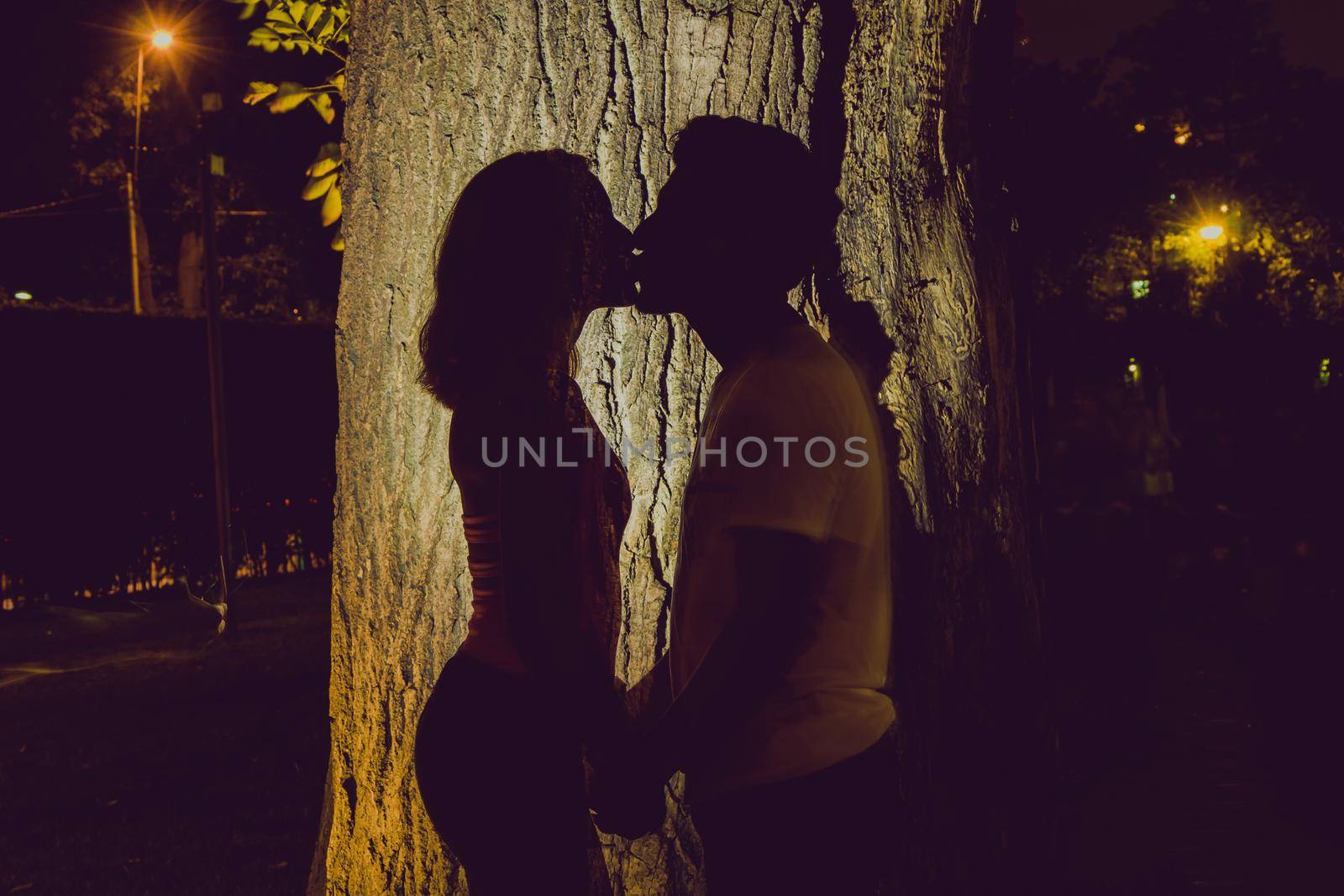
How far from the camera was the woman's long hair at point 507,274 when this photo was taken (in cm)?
202

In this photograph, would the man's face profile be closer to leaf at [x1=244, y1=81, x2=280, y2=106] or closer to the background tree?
leaf at [x1=244, y1=81, x2=280, y2=106]

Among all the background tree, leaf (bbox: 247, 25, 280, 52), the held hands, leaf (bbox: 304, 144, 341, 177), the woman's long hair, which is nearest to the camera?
the held hands

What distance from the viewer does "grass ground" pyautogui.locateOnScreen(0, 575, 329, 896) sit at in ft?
17.7

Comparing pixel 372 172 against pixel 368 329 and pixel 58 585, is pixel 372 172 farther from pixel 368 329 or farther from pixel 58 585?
pixel 58 585

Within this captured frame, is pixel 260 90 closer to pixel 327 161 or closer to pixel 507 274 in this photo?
pixel 327 161

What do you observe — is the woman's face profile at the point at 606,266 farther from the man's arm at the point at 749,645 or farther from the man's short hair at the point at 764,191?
the man's arm at the point at 749,645

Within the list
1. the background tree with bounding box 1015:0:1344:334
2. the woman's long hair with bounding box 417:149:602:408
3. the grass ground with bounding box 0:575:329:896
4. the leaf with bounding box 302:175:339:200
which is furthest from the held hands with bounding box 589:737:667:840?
the background tree with bounding box 1015:0:1344:334

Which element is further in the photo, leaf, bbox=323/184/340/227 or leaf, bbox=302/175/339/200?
leaf, bbox=302/175/339/200

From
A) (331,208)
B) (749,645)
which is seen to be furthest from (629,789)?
(331,208)

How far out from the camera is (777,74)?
2297 millimetres

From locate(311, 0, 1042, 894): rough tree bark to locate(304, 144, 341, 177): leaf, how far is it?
10.9 ft

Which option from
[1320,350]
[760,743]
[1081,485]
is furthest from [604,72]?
[1320,350]

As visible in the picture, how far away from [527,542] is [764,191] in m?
0.70

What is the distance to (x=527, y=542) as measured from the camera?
1.81m
